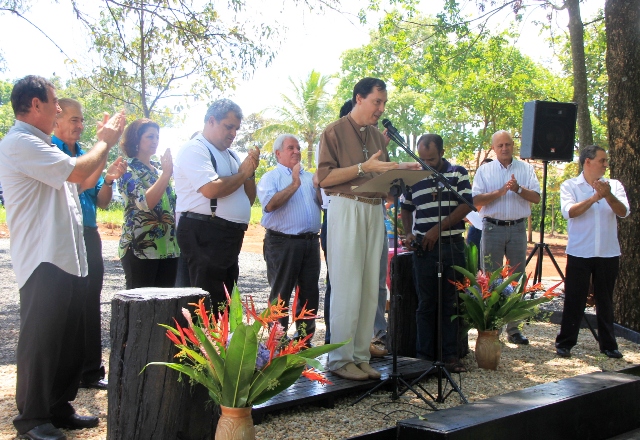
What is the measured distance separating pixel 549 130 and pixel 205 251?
16.7ft

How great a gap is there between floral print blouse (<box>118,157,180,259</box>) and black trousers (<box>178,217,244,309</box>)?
344mm

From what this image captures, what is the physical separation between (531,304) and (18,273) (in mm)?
4381

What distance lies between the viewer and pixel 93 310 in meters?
4.77

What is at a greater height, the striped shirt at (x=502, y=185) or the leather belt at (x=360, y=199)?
the striped shirt at (x=502, y=185)

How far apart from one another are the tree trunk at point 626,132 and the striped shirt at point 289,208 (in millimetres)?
3786

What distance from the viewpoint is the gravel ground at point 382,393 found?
4.10 meters

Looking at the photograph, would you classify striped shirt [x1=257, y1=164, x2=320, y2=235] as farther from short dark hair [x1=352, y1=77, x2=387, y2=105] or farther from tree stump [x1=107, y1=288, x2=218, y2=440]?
tree stump [x1=107, y1=288, x2=218, y2=440]

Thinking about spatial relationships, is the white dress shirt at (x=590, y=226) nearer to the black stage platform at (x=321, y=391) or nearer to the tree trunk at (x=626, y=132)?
the tree trunk at (x=626, y=132)

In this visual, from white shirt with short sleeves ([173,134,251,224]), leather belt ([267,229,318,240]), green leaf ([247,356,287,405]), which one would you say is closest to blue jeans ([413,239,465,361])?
leather belt ([267,229,318,240])

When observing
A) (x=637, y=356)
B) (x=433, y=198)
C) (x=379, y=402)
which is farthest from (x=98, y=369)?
(x=637, y=356)

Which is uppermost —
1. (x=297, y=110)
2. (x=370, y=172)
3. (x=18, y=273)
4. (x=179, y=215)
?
(x=297, y=110)

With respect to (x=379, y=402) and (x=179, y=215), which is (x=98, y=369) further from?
(x=379, y=402)

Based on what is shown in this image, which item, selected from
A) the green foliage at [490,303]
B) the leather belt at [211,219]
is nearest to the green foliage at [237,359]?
the leather belt at [211,219]

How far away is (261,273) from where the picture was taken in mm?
15250
